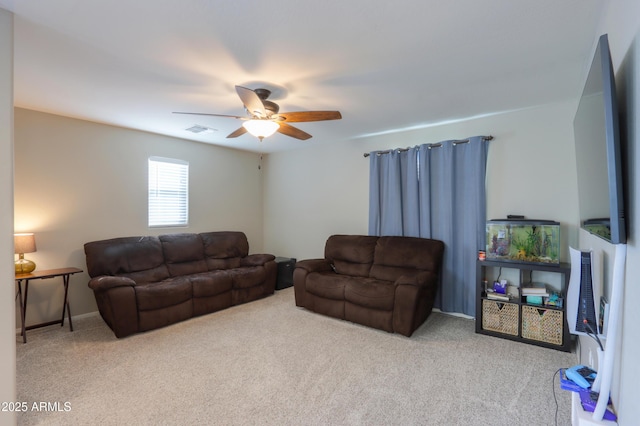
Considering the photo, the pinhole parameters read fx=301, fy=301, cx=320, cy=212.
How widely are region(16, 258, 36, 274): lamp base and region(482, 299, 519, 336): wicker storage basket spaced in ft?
15.9

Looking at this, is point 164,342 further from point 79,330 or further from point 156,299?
point 79,330

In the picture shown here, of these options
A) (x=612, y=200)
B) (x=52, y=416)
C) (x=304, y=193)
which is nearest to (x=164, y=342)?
(x=52, y=416)

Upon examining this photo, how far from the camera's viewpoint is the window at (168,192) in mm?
4457

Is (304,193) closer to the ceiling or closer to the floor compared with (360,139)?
closer to the floor

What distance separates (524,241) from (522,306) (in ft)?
2.19

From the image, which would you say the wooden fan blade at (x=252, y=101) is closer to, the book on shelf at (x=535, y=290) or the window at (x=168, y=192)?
the window at (x=168, y=192)

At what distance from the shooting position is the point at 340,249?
171 inches

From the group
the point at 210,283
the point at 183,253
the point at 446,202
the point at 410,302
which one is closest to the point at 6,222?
the point at 210,283

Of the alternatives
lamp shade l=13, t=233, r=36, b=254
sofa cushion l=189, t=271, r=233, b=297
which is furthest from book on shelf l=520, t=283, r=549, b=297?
lamp shade l=13, t=233, r=36, b=254

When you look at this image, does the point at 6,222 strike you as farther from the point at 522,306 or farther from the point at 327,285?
the point at 522,306

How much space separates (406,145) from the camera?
4219mm

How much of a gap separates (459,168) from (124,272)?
4352mm

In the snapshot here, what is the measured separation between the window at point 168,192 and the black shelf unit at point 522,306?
4262 millimetres

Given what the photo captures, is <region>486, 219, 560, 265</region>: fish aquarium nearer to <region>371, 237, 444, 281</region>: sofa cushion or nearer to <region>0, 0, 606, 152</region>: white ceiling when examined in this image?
<region>371, 237, 444, 281</region>: sofa cushion
